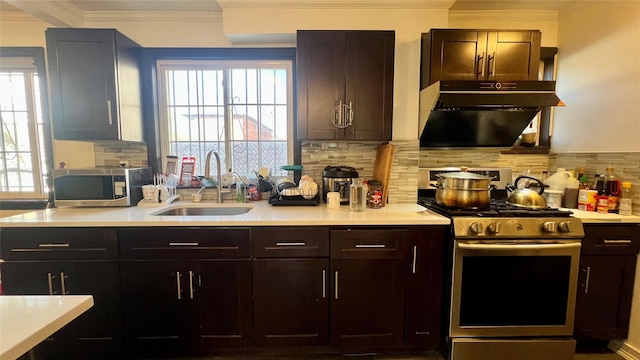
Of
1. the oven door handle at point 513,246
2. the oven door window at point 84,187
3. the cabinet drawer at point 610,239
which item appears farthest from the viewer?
the oven door window at point 84,187

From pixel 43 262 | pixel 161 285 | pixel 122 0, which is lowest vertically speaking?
pixel 161 285

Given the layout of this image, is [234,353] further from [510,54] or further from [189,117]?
[510,54]

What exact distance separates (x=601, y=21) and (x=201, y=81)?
119 inches

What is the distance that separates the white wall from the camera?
1912 mm

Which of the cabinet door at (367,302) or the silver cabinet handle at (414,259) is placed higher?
the silver cabinet handle at (414,259)

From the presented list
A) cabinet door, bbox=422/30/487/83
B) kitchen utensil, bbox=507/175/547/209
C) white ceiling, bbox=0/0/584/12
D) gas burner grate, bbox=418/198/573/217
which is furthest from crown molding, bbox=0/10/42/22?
kitchen utensil, bbox=507/175/547/209

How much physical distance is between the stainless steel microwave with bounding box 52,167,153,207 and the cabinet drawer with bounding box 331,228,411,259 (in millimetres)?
1556

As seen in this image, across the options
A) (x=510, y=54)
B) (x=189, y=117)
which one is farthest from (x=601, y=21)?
(x=189, y=117)

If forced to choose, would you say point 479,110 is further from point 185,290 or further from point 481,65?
point 185,290

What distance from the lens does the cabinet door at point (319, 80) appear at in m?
2.08

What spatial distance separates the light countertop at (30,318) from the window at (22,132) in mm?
2333

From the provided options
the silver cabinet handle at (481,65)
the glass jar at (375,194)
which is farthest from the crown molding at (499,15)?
the glass jar at (375,194)

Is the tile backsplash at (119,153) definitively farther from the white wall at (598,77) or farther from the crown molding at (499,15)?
the white wall at (598,77)

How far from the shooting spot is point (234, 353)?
1880mm
